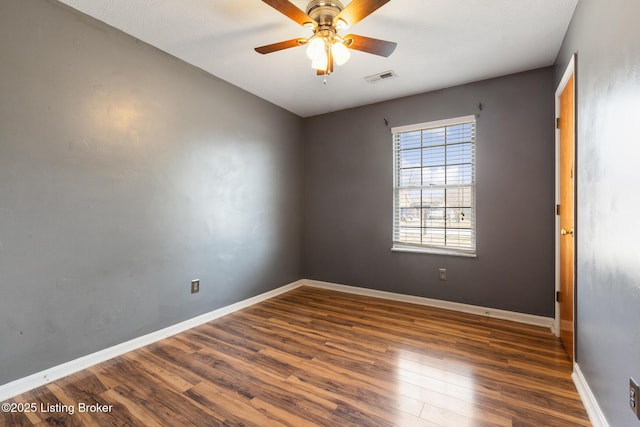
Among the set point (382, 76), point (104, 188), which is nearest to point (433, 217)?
point (382, 76)

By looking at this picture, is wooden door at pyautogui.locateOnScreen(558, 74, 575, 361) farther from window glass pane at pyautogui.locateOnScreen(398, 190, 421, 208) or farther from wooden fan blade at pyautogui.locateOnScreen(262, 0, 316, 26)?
wooden fan blade at pyautogui.locateOnScreen(262, 0, 316, 26)

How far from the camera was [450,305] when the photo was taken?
3.42 meters

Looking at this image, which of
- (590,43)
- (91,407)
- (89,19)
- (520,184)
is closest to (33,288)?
(91,407)

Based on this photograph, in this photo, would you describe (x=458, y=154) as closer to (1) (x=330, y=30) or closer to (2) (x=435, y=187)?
(2) (x=435, y=187)

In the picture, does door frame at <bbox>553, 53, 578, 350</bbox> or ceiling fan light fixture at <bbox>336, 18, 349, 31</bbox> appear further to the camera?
door frame at <bbox>553, 53, 578, 350</bbox>

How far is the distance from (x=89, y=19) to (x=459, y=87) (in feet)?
11.7

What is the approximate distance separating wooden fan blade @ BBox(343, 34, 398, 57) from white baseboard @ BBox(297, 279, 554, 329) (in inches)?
110

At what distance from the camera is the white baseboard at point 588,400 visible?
1.53 m

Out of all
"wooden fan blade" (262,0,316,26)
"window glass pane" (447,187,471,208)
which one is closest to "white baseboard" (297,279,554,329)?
"window glass pane" (447,187,471,208)

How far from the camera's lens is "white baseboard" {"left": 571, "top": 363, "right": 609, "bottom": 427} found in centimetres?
153

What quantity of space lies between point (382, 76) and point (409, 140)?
3.02 feet

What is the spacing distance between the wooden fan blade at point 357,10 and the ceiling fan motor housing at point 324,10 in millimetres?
66

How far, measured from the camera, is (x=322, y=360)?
227cm

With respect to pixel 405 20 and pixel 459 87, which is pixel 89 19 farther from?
pixel 459 87
